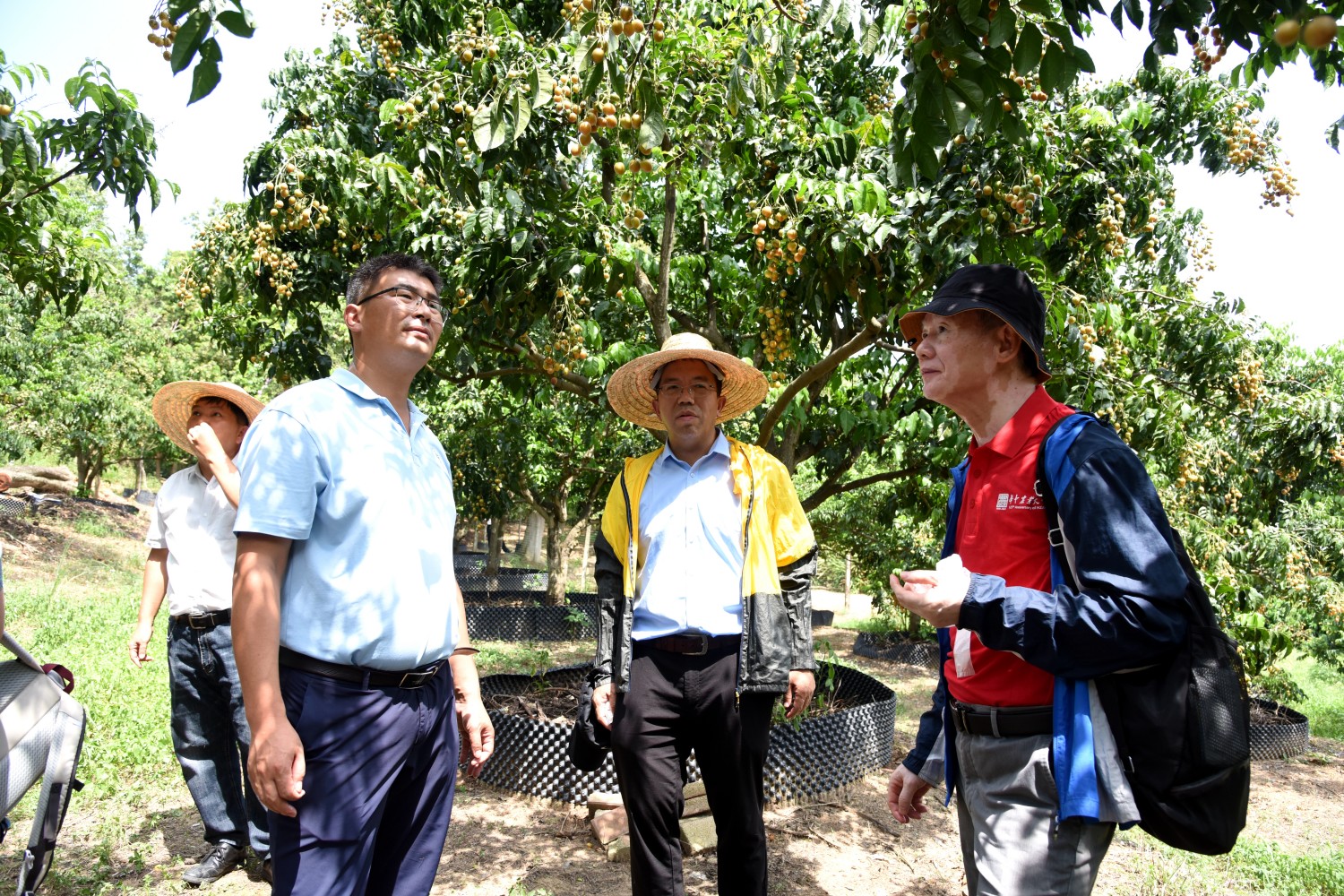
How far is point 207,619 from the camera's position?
336 centimetres

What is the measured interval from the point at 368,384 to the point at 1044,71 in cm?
193

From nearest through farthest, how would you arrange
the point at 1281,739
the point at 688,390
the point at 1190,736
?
1. the point at 1190,736
2. the point at 688,390
3. the point at 1281,739

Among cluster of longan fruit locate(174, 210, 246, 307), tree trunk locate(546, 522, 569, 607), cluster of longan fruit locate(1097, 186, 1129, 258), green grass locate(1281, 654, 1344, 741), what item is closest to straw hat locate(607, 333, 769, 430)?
cluster of longan fruit locate(1097, 186, 1129, 258)

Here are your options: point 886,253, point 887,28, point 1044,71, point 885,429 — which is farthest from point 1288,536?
point 1044,71

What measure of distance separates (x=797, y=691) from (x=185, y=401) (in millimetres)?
2646

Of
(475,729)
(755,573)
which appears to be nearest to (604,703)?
(475,729)

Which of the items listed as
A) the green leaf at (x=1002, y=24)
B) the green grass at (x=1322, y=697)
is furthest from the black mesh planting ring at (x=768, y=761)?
the green grass at (x=1322, y=697)

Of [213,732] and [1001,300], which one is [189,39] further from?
[213,732]

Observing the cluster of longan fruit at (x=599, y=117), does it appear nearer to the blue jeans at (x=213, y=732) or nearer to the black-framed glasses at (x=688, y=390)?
the black-framed glasses at (x=688, y=390)

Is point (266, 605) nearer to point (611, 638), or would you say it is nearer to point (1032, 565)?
point (611, 638)

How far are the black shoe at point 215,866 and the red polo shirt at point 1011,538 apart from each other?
3019mm

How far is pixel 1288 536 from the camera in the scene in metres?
7.42

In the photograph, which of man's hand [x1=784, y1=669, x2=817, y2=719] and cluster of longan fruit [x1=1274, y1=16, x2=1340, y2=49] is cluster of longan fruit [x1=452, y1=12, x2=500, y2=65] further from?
cluster of longan fruit [x1=1274, y1=16, x2=1340, y2=49]

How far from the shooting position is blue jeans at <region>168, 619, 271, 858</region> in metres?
3.36
